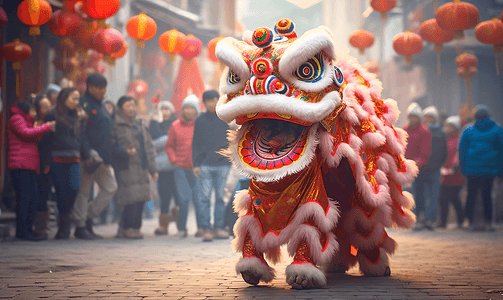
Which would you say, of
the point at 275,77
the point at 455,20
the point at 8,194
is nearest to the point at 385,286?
the point at 275,77

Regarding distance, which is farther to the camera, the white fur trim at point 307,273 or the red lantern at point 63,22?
the red lantern at point 63,22

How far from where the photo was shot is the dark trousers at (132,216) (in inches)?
308

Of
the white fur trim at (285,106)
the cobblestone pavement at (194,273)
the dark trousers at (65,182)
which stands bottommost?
the cobblestone pavement at (194,273)

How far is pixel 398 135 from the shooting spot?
494cm

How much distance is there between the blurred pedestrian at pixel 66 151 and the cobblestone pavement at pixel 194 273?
0.51 metres

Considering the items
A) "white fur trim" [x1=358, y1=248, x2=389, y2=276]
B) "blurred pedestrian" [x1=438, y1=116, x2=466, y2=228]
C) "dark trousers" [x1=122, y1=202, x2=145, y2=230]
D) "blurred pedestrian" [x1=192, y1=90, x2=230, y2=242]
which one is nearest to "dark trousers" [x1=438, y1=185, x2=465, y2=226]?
"blurred pedestrian" [x1=438, y1=116, x2=466, y2=228]

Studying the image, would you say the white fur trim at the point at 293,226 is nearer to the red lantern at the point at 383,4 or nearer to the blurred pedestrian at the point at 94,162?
the blurred pedestrian at the point at 94,162

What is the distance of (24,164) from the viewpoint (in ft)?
23.2

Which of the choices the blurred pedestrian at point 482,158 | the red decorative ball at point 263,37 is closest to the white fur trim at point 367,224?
the red decorative ball at point 263,37

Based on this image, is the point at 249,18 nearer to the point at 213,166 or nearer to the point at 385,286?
the point at 213,166

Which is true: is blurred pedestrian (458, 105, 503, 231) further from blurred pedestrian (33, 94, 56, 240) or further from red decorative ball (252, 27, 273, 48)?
blurred pedestrian (33, 94, 56, 240)

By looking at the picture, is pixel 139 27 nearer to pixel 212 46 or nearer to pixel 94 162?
pixel 212 46

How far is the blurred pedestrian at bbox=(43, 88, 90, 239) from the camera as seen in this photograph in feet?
23.3

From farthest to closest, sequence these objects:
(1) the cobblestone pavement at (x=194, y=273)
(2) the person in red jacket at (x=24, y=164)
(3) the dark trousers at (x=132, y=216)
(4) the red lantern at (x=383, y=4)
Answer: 1. (4) the red lantern at (x=383, y=4)
2. (3) the dark trousers at (x=132, y=216)
3. (2) the person in red jacket at (x=24, y=164)
4. (1) the cobblestone pavement at (x=194, y=273)
